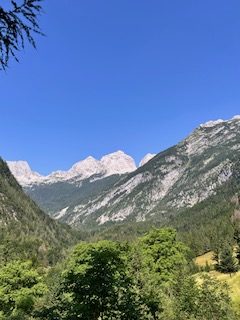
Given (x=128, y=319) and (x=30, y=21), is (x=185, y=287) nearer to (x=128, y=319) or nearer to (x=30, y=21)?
(x=128, y=319)

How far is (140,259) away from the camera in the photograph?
78.2 meters

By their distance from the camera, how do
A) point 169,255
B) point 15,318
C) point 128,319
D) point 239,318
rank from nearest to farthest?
1. point 128,319
2. point 239,318
3. point 15,318
4. point 169,255

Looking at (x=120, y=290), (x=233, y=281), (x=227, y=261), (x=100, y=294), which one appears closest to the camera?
(x=100, y=294)

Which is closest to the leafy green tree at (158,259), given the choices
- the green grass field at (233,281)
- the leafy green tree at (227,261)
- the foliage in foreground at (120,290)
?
the foliage in foreground at (120,290)

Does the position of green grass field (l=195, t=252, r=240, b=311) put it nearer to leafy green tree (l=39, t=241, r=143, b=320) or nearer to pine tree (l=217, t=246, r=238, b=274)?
pine tree (l=217, t=246, r=238, b=274)

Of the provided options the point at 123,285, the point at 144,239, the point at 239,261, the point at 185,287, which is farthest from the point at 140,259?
the point at 239,261

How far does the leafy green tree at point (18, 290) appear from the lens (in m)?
64.0

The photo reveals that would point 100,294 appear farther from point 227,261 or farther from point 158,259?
point 227,261

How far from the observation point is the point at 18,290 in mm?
67188

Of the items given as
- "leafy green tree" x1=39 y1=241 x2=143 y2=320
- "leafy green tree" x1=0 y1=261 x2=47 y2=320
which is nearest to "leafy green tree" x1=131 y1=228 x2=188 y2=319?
"leafy green tree" x1=0 y1=261 x2=47 y2=320

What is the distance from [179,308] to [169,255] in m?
28.9

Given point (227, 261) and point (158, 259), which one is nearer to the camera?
point (158, 259)

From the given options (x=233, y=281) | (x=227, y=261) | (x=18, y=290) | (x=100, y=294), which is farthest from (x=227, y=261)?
(x=100, y=294)

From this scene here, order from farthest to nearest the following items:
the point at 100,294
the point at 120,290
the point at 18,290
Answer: the point at 18,290
the point at 120,290
the point at 100,294
